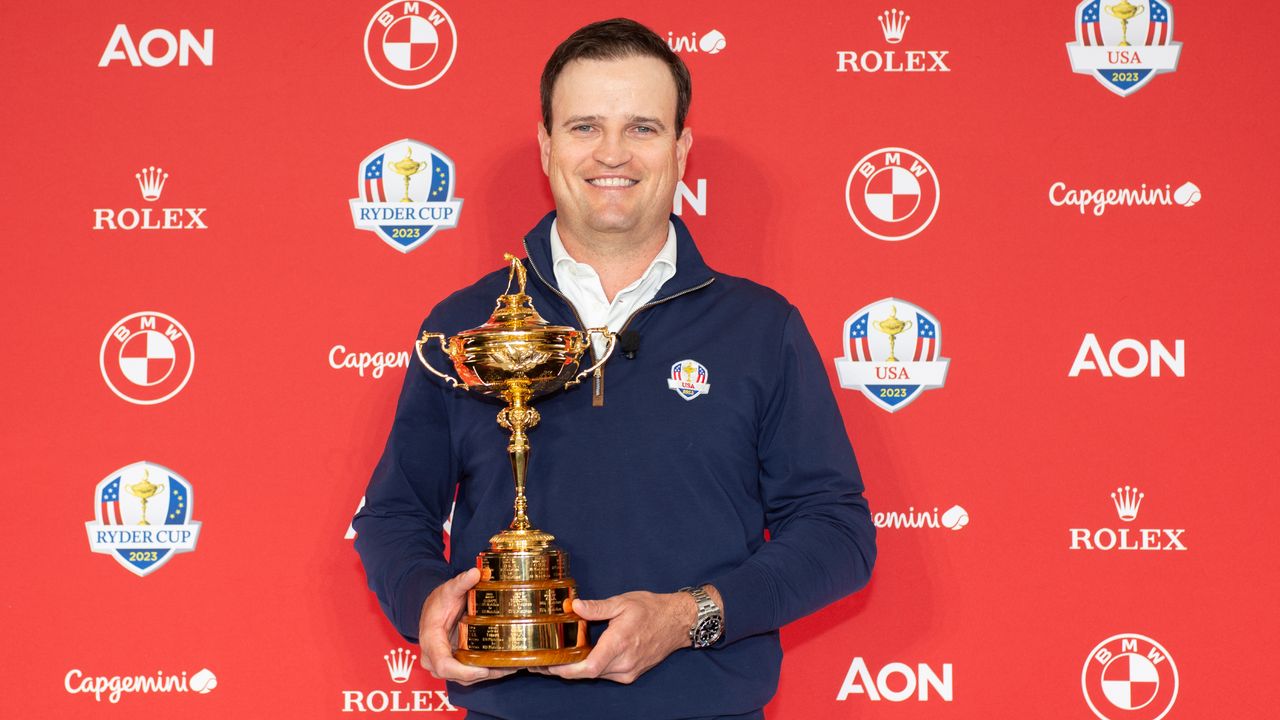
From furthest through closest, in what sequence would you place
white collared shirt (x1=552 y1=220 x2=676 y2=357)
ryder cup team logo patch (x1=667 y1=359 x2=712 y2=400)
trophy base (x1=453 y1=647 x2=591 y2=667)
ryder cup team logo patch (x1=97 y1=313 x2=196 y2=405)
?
ryder cup team logo patch (x1=97 y1=313 x2=196 y2=405) → white collared shirt (x1=552 y1=220 x2=676 y2=357) → ryder cup team logo patch (x1=667 y1=359 x2=712 y2=400) → trophy base (x1=453 y1=647 x2=591 y2=667)

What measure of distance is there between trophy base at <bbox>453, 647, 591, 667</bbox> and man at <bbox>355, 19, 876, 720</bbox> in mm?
55

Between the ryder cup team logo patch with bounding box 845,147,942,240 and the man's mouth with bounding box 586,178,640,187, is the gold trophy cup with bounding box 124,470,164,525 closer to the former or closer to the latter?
the man's mouth with bounding box 586,178,640,187

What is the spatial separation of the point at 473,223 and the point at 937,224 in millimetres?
901

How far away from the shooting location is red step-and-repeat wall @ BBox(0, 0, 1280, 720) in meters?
2.31

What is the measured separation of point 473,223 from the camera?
2.41 metres

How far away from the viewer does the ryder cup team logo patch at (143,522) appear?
93.3 inches

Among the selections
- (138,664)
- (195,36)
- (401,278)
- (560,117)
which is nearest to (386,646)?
(138,664)

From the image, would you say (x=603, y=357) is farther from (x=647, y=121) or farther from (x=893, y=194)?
(x=893, y=194)

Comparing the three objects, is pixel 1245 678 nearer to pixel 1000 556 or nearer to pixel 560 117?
pixel 1000 556

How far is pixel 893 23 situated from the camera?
7.84 feet

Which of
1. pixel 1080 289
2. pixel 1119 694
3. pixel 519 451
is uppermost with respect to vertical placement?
pixel 1080 289

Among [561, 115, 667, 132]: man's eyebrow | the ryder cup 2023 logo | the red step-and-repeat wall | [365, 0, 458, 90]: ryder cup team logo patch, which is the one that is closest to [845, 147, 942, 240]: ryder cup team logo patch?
the red step-and-repeat wall

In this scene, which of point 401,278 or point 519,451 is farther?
point 401,278

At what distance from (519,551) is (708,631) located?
29 cm
